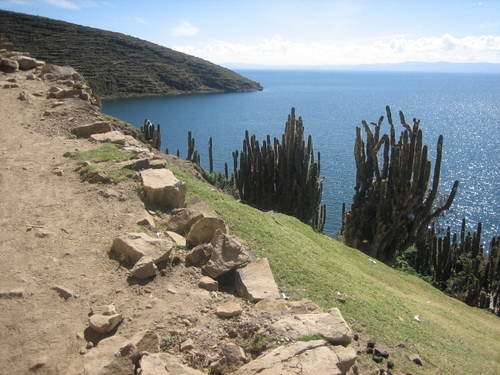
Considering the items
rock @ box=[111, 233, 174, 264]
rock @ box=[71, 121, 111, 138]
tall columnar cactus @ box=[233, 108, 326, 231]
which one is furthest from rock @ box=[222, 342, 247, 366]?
tall columnar cactus @ box=[233, 108, 326, 231]

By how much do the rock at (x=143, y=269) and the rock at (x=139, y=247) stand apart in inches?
5.6

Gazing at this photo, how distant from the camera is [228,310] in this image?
5.12 m

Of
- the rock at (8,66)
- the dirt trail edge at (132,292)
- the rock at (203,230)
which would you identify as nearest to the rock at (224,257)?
the dirt trail edge at (132,292)

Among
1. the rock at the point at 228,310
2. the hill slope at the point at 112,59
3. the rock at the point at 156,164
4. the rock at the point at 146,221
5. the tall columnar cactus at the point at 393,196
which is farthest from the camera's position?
the hill slope at the point at 112,59

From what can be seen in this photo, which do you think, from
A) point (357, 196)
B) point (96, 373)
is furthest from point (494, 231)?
point (96, 373)

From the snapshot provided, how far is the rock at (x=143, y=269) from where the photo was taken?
5504 millimetres

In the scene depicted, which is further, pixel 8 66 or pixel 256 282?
pixel 8 66

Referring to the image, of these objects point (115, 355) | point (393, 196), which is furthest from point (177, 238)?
point (393, 196)

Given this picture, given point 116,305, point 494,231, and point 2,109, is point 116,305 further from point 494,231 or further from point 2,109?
point 494,231

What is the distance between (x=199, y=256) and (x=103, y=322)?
190cm

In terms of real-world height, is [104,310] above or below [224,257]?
below

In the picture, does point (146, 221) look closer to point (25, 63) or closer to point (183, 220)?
point (183, 220)

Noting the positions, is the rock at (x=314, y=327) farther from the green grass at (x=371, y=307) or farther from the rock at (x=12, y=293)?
the rock at (x=12, y=293)

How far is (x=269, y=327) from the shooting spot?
15.4 feet
